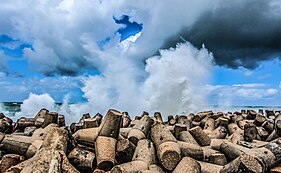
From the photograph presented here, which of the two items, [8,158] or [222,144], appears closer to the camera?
[8,158]

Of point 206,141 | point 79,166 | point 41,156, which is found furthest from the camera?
point 206,141

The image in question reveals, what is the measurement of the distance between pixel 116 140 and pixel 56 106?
3695 cm

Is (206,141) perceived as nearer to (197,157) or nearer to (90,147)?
(197,157)

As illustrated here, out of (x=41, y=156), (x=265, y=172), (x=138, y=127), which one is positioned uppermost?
(x=138, y=127)

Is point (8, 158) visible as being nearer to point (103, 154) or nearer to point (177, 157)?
point (103, 154)

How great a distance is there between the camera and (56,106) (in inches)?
1619

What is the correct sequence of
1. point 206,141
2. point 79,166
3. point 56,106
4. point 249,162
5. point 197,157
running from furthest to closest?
1. point 56,106
2. point 206,141
3. point 197,157
4. point 79,166
5. point 249,162

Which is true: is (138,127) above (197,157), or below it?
above

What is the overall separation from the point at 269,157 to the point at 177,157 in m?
1.55

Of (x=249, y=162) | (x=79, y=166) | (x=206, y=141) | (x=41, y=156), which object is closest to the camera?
(x=41, y=156)

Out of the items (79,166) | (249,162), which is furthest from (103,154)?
(249,162)

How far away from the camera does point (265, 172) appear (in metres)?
4.95

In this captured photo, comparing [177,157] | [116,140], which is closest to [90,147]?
[116,140]

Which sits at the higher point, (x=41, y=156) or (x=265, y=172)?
(x=41, y=156)
